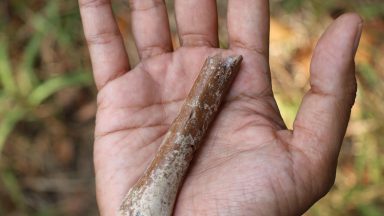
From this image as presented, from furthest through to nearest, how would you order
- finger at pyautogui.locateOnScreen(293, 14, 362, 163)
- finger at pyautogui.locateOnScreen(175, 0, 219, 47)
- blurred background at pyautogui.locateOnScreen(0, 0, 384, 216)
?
blurred background at pyautogui.locateOnScreen(0, 0, 384, 216) < finger at pyautogui.locateOnScreen(175, 0, 219, 47) < finger at pyautogui.locateOnScreen(293, 14, 362, 163)

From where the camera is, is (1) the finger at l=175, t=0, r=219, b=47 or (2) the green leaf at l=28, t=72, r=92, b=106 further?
(2) the green leaf at l=28, t=72, r=92, b=106

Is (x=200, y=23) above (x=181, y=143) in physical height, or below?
above

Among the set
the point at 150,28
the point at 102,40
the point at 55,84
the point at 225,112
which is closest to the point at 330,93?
the point at 225,112

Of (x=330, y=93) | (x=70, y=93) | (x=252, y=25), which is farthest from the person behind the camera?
(x=70, y=93)

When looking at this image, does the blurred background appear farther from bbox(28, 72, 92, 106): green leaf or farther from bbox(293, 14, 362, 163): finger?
bbox(293, 14, 362, 163): finger

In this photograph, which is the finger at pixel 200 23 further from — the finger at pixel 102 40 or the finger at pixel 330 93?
the finger at pixel 330 93

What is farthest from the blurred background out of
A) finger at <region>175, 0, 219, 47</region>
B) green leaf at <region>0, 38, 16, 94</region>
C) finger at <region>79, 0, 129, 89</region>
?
finger at <region>79, 0, 129, 89</region>

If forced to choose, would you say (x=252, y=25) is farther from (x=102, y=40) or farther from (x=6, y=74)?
(x=6, y=74)
